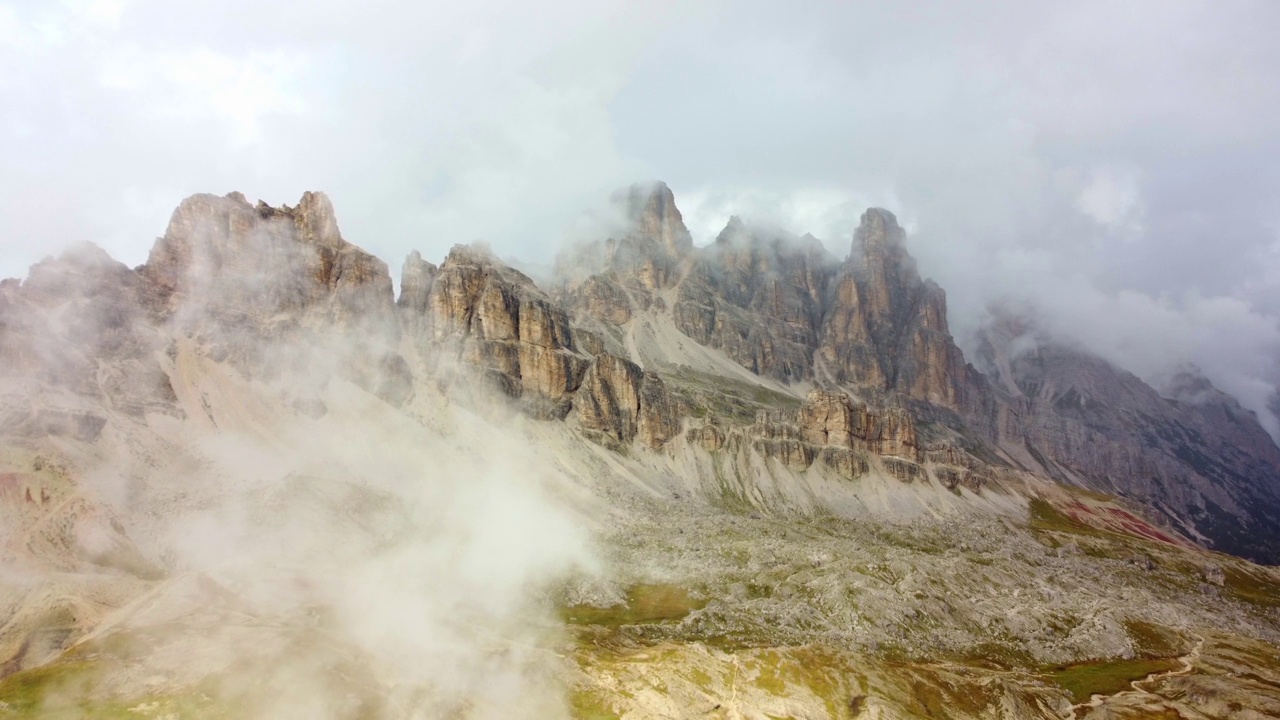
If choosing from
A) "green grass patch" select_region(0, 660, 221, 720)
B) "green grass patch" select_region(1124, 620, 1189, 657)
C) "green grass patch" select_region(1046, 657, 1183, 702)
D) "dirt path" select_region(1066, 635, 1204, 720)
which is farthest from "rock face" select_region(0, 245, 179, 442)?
"green grass patch" select_region(1124, 620, 1189, 657)

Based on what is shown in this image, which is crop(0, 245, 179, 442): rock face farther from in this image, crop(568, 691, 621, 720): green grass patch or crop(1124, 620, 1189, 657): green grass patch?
crop(1124, 620, 1189, 657): green grass patch

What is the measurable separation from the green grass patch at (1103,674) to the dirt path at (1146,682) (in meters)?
1.05

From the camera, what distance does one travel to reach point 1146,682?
126 m

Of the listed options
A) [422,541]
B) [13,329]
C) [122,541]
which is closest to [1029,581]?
[422,541]

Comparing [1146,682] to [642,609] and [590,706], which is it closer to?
[642,609]

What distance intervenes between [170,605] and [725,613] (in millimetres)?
98256

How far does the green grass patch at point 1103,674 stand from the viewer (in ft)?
396

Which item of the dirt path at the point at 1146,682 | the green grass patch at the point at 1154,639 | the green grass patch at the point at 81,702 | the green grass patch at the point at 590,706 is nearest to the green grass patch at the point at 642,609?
the green grass patch at the point at 590,706

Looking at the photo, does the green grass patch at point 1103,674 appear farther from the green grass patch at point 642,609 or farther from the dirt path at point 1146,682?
the green grass patch at point 642,609

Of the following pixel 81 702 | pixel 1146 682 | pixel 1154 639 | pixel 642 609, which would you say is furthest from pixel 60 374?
pixel 1154 639

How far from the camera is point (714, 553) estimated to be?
581 feet

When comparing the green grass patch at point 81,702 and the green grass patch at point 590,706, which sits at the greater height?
the green grass patch at point 590,706

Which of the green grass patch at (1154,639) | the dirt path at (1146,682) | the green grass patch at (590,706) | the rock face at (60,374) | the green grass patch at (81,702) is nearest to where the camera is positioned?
the green grass patch at (81,702)

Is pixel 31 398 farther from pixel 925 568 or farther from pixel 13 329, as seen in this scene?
pixel 925 568
